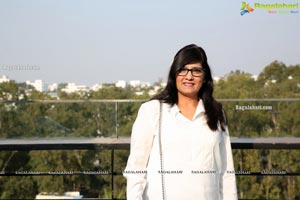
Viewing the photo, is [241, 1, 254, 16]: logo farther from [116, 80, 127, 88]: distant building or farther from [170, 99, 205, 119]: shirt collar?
[116, 80, 127, 88]: distant building

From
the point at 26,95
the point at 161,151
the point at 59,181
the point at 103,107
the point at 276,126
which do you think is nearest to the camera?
the point at 161,151

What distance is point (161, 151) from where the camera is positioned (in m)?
1.49

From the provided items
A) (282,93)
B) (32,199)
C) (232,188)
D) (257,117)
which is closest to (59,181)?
(32,199)

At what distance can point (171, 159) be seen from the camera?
1.49 meters

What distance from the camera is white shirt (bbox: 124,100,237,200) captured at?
1.49m

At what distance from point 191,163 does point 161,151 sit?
4.0 inches

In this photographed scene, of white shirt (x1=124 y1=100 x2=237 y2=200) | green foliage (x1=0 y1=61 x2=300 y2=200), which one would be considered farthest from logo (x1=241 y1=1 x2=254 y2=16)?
green foliage (x1=0 y1=61 x2=300 y2=200)

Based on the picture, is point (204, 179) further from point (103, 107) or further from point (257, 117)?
point (257, 117)

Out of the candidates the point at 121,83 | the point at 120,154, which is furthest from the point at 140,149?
the point at 121,83

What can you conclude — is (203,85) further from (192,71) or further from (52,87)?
(52,87)

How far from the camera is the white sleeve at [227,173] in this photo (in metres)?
1.59

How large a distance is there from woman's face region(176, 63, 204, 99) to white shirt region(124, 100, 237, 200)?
0.11 meters

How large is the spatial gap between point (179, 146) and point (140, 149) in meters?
0.12

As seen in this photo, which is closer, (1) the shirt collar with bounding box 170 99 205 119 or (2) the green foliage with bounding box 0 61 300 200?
(1) the shirt collar with bounding box 170 99 205 119
